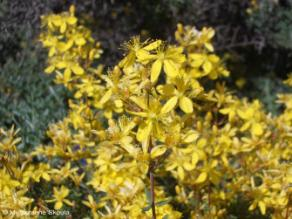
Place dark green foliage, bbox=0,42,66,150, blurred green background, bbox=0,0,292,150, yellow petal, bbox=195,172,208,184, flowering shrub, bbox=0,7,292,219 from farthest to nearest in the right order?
blurred green background, bbox=0,0,292,150, dark green foliage, bbox=0,42,66,150, yellow petal, bbox=195,172,208,184, flowering shrub, bbox=0,7,292,219

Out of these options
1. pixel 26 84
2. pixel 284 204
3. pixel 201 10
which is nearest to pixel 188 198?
pixel 284 204

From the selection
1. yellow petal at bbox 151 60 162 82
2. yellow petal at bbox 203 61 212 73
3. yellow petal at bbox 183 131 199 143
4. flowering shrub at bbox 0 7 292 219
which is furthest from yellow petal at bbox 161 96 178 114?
yellow petal at bbox 203 61 212 73

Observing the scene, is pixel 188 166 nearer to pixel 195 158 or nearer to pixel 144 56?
pixel 195 158

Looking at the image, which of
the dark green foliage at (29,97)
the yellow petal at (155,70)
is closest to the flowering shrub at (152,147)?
the yellow petal at (155,70)

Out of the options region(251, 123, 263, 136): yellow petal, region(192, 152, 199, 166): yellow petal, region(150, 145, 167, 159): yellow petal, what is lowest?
region(251, 123, 263, 136): yellow petal

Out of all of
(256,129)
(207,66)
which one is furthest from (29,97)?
(256,129)

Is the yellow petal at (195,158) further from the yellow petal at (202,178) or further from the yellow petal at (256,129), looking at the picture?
the yellow petal at (256,129)

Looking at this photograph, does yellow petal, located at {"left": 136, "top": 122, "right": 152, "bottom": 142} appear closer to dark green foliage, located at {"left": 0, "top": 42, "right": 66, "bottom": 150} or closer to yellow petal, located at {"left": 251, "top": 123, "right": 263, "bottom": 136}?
yellow petal, located at {"left": 251, "top": 123, "right": 263, "bottom": 136}

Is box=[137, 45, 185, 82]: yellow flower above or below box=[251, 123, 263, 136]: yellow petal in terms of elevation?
above
